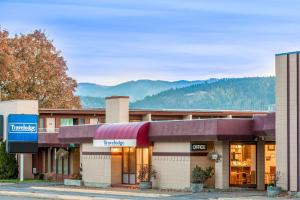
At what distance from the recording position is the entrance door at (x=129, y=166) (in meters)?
55.2

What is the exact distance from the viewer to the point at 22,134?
67188 mm

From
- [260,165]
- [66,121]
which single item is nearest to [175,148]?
[260,165]

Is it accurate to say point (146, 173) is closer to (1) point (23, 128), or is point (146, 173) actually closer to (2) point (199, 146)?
(2) point (199, 146)

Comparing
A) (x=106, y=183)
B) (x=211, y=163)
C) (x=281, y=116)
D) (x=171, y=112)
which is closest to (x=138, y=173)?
(x=106, y=183)

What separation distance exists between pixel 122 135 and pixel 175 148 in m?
4.12

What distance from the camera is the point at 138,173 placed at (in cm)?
5428

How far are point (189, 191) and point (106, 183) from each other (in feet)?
32.3

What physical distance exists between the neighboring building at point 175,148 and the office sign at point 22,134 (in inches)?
202

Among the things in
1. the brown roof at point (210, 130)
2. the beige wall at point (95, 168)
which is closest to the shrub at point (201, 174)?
the brown roof at point (210, 130)

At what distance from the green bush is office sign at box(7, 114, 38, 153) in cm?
420

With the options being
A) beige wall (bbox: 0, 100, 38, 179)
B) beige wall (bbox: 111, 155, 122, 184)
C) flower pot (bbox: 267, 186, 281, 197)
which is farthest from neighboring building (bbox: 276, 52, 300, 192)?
beige wall (bbox: 0, 100, 38, 179)

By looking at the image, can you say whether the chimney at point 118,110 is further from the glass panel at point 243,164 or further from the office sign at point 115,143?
the glass panel at point 243,164

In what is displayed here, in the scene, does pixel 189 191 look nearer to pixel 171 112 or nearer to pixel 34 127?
pixel 34 127

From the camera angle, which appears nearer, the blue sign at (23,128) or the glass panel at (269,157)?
the glass panel at (269,157)
